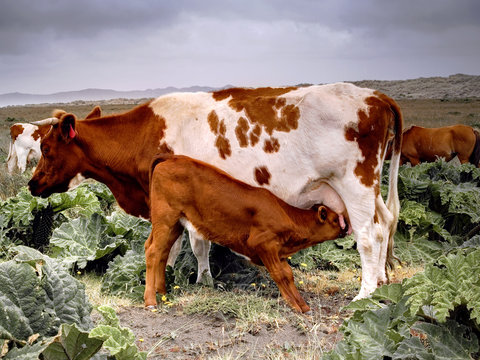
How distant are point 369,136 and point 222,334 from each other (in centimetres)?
280

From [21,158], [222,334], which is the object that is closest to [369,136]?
[222,334]

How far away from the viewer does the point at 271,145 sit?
6.60 meters

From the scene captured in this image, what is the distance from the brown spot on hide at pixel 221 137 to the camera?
6781 millimetres

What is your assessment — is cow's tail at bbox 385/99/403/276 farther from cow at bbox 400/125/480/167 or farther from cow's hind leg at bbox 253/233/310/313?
cow at bbox 400/125/480/167

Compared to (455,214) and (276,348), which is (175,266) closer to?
(276,348)

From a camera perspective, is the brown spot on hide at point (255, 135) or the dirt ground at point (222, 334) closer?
the dirt ground at point (222, 334)

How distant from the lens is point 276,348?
4.69 metres

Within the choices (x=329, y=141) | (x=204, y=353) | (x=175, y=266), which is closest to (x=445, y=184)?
(x=329, y=141)

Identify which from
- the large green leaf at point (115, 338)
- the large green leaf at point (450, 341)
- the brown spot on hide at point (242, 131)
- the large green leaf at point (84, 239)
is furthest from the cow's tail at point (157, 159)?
the large green leaf at point (450, 341)

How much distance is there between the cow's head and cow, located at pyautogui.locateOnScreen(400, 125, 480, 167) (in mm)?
12381

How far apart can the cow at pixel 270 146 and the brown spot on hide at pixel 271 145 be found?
0.5 inches

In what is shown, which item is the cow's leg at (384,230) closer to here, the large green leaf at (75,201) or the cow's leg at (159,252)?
the cow's leg at (159,252)

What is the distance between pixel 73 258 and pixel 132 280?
119 cm

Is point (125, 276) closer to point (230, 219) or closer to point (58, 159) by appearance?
point (230, 219)
